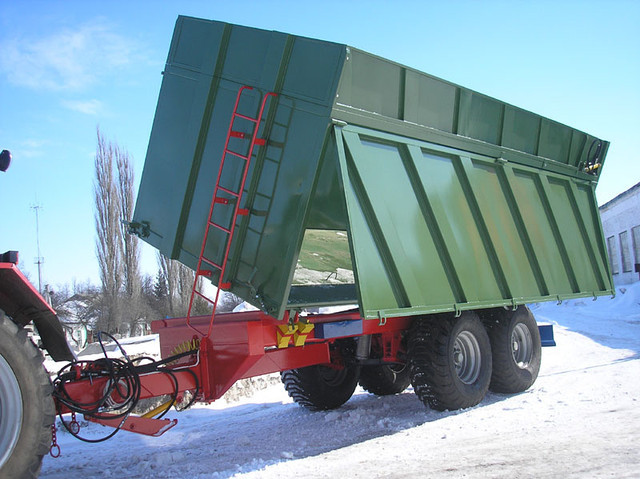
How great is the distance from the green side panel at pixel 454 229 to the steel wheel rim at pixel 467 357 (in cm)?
56

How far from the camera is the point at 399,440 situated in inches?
202

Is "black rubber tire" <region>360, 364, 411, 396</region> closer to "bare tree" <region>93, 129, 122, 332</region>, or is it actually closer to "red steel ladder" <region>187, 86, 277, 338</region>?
"red steel ladder" <region>187, 86, 277, 338</region>

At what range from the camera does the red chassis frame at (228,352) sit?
4.41 m

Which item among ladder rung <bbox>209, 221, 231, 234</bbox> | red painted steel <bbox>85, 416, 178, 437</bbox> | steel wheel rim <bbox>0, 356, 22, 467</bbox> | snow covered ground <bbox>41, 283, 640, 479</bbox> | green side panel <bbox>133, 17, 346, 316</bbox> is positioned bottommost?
snow covered ground <bbox>41, 283, 640, 479</bbox>

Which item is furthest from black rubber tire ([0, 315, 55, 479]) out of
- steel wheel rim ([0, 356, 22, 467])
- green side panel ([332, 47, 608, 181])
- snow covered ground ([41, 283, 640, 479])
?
green side panel ([332, 47, 608, 181])

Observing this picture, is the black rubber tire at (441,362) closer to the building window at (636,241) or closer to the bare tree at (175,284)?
the bare tree at (175,284)

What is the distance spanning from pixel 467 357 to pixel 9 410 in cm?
493

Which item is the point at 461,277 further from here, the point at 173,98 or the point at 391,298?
the point at 173,98

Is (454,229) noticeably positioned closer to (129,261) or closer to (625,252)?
(129,261)

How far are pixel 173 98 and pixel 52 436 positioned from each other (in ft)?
11.4

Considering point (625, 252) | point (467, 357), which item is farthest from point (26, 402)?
point (625, 252)

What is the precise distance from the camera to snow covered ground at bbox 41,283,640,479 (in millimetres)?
4273

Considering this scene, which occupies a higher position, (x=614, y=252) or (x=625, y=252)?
(x=614, y=252)

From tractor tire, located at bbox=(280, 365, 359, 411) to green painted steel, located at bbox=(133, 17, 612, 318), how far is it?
42.2 inches
